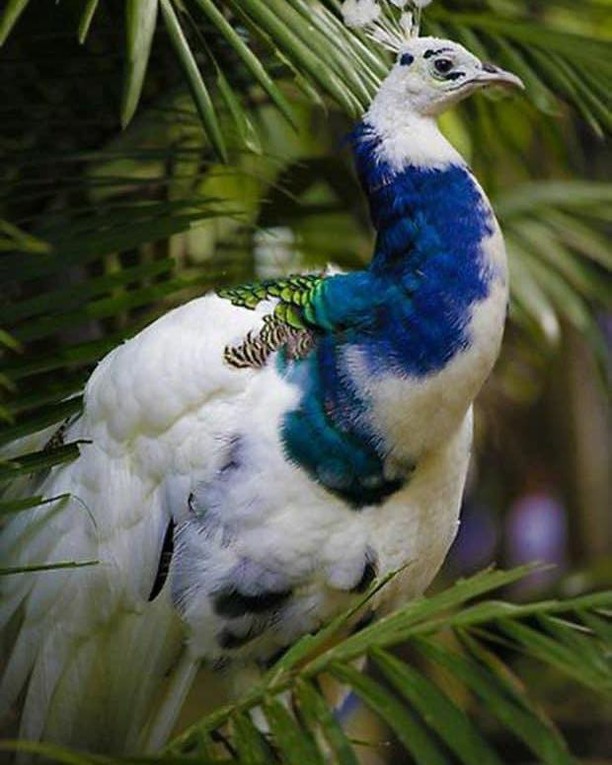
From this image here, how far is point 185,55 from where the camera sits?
5.18ft

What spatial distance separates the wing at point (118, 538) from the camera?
5.73 ft

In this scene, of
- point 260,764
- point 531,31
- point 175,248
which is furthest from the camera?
point 175,248

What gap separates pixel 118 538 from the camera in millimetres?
1790

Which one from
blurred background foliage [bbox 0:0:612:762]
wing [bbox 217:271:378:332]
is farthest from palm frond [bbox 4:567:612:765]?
wing [bbox 217:271:378:332]

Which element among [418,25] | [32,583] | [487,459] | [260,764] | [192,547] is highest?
[418,25]

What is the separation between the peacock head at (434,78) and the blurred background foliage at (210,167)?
0.10 feet

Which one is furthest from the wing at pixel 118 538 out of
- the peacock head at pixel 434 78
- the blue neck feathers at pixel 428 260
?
the peacock head at pixel 434 78

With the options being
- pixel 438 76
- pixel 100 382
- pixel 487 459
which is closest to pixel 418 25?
pixel 438 76

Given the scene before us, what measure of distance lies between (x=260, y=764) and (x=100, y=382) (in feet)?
2.04

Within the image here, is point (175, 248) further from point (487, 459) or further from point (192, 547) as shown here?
point (487, 459)

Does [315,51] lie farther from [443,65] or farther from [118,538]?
[118,538]

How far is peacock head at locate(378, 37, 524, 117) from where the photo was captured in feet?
5.78

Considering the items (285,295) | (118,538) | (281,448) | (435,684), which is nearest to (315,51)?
(285,295)

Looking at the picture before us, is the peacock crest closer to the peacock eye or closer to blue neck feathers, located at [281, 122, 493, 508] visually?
blue neck feathers, located at [281, 122, 493, 508]
